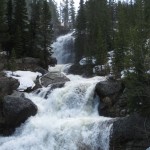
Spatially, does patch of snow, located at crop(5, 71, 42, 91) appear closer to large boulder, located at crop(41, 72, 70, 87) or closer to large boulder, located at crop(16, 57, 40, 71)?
large boulder, located at crop(41, 72, 70, 87)

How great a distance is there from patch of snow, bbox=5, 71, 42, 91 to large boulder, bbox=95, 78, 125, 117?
8.83m

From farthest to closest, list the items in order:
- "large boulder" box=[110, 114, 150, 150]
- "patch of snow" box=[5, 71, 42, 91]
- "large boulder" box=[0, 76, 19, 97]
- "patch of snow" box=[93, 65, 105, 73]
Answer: "patch of snow" box=[93, 65, 105, 73]
"patch of snow" box=[5, 71, 42, 91]
"large boulder" box=[0, 76, 19, 97]
"large boulder" box=[110, 114, 150, 150]

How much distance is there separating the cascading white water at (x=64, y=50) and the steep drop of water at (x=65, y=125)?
31.5m

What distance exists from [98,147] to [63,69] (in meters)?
29.3

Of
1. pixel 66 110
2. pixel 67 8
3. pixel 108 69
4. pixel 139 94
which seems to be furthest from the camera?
pixel 67 8

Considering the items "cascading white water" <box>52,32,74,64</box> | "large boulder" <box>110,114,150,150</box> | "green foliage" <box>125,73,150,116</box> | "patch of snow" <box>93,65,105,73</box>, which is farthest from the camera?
"cascading white water" <box>52,32,74,64</box>

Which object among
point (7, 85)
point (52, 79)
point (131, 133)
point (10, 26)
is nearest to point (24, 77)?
point (52, 79)

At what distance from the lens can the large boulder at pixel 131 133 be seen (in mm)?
24359

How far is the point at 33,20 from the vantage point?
5634 cm

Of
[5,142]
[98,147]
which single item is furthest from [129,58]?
[5,142]

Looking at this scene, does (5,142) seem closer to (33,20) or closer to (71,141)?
(71,141)

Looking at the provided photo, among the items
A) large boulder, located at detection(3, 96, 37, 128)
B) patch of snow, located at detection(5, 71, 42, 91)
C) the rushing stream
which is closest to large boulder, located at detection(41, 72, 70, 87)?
patch of snow, located at detection(5, 71, 42, 91)

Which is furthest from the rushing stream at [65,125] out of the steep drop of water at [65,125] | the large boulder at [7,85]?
the large boulder at [7,85]

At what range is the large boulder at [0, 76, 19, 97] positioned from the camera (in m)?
34.6
